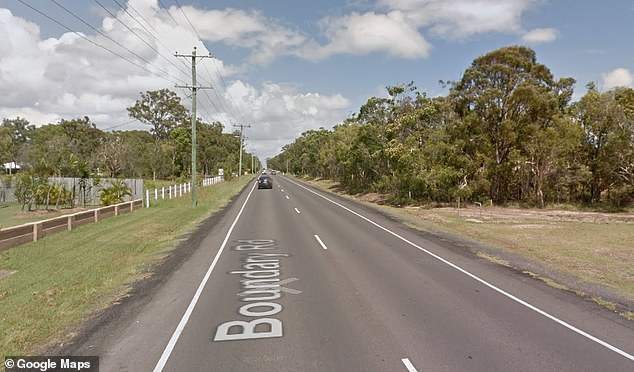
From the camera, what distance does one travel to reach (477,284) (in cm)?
888

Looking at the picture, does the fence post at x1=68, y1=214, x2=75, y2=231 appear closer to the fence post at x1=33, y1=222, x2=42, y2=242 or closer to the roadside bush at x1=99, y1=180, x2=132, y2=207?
the fence post at x1=33, y1=222, x2=42, y2=242

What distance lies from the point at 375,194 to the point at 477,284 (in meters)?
34.4

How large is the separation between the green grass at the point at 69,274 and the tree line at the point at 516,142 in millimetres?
20082

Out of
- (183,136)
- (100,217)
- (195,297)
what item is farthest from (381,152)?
(183,136)

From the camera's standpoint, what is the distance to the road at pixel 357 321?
5.15 meters

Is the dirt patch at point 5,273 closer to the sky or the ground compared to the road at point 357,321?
closer to the ground

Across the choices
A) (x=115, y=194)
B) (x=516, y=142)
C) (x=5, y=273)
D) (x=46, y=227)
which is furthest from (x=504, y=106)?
(x=5, y=273)

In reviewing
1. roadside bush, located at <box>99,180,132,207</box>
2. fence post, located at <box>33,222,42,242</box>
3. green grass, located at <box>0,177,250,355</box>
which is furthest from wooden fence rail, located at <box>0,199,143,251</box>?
roadside bush, located at <box>99,180,132,207</box>

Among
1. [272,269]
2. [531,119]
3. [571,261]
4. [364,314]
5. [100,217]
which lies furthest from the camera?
[531,119]

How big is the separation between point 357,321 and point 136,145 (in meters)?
68.4

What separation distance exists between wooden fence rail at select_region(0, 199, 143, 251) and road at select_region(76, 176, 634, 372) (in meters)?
6.71

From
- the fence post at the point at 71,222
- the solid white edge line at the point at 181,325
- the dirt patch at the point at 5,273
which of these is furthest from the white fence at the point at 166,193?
the solid white edge line at the point at 181,325

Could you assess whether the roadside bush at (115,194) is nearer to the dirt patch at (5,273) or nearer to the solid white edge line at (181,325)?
the dirt patch at (5,273)

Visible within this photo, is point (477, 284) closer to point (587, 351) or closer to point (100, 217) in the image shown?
point (587, 351)
